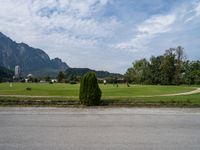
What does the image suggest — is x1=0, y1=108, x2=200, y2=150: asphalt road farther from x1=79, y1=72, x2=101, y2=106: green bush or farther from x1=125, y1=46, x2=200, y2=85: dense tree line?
x1=125, y1=46, x2=200, y2=85: dense tree line

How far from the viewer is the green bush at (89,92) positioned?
21031 mm

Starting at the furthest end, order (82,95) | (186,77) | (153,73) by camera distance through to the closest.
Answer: (153,73)
(186,77)
(82,95)

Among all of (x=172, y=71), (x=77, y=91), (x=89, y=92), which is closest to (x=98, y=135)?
(x=89, y=92)

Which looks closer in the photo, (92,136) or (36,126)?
(92,136)

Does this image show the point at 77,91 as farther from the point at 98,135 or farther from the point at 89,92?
the point at 98,135

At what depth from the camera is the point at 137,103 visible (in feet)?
70.9

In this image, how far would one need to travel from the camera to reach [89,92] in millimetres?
21172

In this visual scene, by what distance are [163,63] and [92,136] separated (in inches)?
3510

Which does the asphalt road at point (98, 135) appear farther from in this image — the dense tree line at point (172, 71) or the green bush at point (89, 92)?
the dense tree line at point (172, 71)

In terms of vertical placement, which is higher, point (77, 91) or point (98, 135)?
point (77, 91)

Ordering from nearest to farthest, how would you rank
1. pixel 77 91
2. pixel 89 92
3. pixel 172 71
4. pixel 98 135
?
1. pixel 98 135
2. pixel 89 92
3. pixel 77 91
4. pixel 172 71

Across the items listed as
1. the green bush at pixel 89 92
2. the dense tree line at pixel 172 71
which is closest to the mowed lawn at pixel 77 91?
the green bush at pixel 89 92

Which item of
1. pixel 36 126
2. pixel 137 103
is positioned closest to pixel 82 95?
pixel 137 103

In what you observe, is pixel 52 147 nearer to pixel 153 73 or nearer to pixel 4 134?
pixel 4 134
